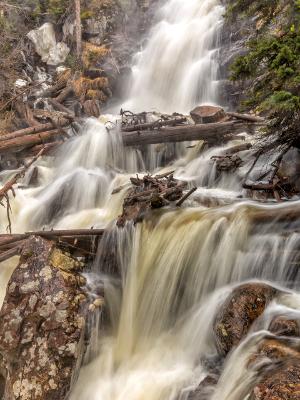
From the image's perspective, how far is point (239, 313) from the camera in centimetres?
421

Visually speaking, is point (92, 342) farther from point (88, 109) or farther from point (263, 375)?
point (88, 109)

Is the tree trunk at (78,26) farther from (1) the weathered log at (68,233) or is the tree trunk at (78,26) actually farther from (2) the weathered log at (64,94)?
(1) the weathered log at (68,233)

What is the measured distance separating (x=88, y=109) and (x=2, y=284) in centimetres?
831

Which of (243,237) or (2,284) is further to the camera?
(2,284)

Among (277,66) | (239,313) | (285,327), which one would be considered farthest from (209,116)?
(285,327)

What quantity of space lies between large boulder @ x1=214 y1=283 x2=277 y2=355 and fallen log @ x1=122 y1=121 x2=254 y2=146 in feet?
17.2

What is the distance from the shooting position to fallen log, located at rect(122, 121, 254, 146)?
29.9 feet

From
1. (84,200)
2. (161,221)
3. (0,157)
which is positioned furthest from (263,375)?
(0,157)

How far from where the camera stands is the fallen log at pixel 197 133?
9.12 m

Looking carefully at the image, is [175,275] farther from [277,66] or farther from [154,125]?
[154,125]

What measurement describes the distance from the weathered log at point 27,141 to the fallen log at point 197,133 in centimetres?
296

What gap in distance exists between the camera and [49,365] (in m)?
4.69

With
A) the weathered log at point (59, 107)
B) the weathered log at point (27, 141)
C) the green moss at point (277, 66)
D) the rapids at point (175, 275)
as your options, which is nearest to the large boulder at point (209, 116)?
the rapids at point (175, 275)

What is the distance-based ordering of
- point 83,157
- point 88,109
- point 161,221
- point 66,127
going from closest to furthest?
point 161,221 → point 83,157 → point 66,127 → point 88,109
